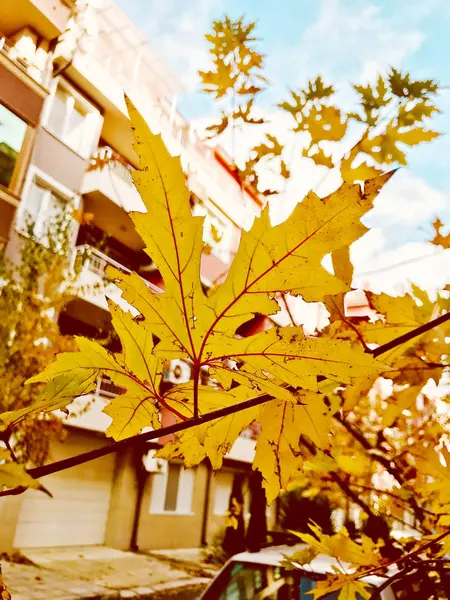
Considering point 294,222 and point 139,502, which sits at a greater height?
point 294,222

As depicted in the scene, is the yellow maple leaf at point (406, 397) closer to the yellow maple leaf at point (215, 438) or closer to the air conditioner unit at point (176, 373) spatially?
the yellow maple leaf at point (215, 438)

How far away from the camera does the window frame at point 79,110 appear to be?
10352 mm

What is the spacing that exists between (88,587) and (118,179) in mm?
8820

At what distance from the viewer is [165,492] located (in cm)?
1293

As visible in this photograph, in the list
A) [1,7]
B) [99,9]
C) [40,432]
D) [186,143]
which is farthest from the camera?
[186,143]

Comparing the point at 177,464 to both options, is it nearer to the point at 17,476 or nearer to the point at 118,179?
the point at 118,179

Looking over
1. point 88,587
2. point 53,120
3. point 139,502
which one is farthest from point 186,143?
point 88,587

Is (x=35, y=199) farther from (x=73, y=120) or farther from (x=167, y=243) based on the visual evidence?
(x=167, y=243)

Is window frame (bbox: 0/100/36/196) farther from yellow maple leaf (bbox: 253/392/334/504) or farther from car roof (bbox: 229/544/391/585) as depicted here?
yellow maple leaf (bbox: 253/392/334/504)

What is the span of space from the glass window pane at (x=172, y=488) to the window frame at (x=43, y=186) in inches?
286

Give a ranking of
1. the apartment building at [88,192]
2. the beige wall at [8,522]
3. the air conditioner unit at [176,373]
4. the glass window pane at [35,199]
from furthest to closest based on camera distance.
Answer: the air conditioner unit at [176,373] < the glass window pane at [35,199] < the apartment building at [88,192] < the beige wall at [8,522]

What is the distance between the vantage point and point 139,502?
12.0 metres

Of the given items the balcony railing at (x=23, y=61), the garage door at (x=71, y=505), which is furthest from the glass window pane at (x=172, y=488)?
the balcony railing at (x=23, y=61)

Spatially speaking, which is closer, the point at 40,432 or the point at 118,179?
the point at 40,432
